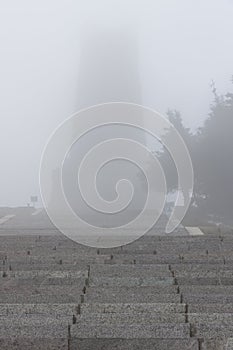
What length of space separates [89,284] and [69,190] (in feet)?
58.6

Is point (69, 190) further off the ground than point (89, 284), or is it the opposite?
point (69, 190)

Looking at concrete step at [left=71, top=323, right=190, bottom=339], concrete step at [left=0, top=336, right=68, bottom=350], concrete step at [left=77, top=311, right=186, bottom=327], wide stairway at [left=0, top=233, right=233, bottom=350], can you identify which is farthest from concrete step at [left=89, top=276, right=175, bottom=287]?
concrete step at [left=0, top=336, right=68, bottom=350]

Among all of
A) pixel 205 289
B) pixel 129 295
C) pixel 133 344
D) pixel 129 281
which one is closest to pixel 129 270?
pixel 129 281

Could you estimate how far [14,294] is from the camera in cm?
639

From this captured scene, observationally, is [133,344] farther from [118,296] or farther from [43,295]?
[43,295]

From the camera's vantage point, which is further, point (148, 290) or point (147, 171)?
point (147, 171)

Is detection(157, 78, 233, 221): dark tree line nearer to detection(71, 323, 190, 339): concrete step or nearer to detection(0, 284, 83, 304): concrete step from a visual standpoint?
detection(0, 284, 83, 304): concrete step

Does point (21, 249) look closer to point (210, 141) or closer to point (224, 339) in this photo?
point (224, 339)

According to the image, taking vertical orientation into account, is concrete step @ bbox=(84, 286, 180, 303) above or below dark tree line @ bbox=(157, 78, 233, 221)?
below

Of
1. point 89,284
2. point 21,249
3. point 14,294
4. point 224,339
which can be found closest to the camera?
point 224,339

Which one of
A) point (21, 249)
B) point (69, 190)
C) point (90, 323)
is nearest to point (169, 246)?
point (21, 249)

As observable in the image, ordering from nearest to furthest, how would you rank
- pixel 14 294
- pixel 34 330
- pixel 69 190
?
1. pixel 34 330
2. pixel 14 294
3. pixel 69 190

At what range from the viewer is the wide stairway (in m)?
4.81

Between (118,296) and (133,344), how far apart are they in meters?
1.58
